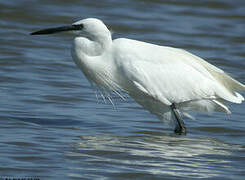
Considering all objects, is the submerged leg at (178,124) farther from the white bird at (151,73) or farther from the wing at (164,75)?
the wing at (164,75)

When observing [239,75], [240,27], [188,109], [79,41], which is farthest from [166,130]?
[240,27]

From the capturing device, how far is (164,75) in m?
8.67

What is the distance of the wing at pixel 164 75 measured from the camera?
8.44 m

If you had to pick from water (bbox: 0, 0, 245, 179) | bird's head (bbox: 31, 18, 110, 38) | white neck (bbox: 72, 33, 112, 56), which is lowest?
water (bbox: 0, 0, 245, 179)

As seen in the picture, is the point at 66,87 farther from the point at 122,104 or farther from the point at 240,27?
the point at 240,27

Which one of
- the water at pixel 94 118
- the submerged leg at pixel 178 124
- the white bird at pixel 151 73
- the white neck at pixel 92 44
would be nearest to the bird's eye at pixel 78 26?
the white bird at pixel 151 73

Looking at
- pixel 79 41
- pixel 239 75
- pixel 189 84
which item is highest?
pixel 79 41

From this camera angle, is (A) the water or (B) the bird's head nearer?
(A) the water

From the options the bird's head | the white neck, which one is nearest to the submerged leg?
the white neck

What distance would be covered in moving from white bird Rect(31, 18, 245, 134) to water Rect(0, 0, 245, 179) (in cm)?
41

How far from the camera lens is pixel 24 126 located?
8.52 metres

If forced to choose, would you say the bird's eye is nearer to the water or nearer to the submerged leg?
the water

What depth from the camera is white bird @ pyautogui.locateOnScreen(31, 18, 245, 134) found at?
27.4ft

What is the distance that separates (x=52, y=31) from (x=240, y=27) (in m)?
8.91
